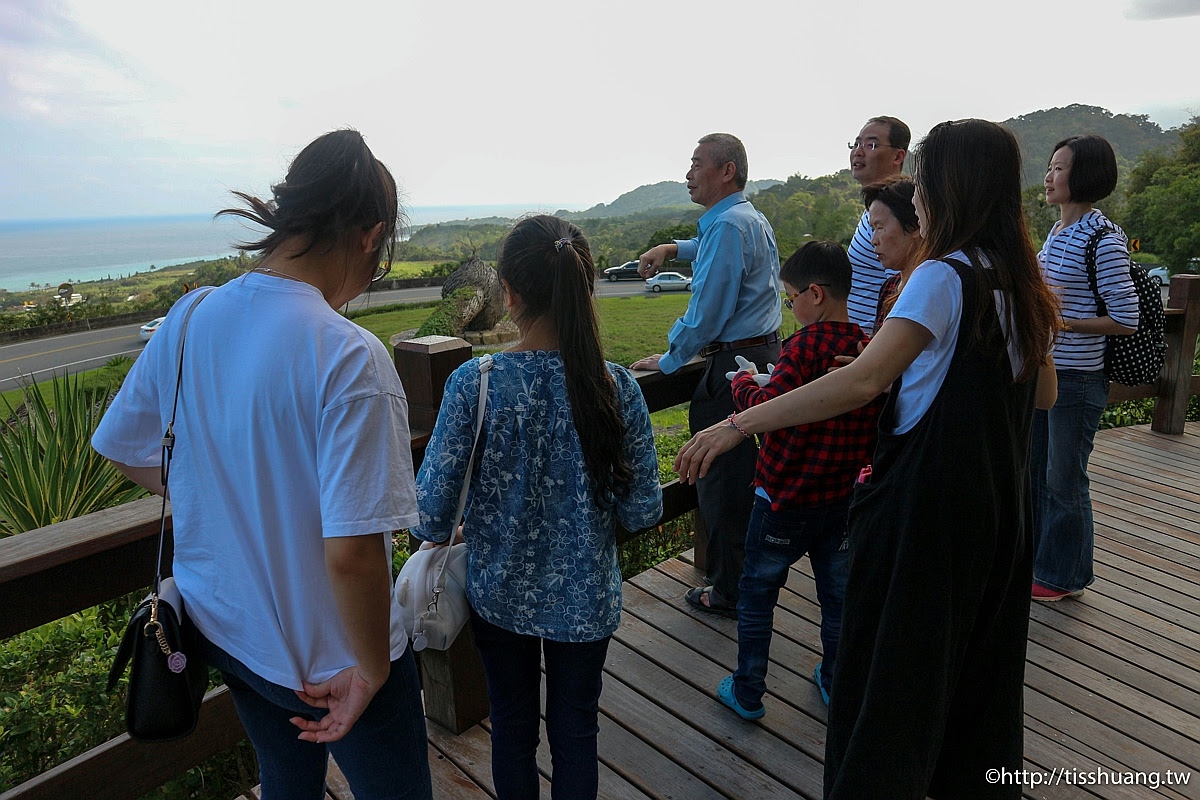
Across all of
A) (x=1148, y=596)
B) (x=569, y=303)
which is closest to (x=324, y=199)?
(x=569, y=303)

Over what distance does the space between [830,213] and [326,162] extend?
23.0m

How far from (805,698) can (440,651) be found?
1.09 meters

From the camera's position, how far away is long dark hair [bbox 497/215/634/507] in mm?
1529

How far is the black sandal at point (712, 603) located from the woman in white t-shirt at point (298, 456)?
1.77 metres

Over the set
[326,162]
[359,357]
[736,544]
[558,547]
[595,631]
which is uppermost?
[326,162]

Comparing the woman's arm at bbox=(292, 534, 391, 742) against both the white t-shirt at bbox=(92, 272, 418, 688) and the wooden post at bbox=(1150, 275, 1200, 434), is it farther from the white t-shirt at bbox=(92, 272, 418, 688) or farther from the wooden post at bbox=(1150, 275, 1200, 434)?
the wooden post at bbox=(1150, 275, 1200, 434)

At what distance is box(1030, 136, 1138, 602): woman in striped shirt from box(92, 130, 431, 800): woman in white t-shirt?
254 cm

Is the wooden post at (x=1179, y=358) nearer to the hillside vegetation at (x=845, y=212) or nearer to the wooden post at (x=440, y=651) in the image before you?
the hillside vegetation at (x=845, y=212)

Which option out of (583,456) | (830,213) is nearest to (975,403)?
(583,456)

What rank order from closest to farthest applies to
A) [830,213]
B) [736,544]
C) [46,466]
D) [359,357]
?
[359,357]
[736,544]
[46,466]
[830,213]

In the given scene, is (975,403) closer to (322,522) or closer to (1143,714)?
(322,522)

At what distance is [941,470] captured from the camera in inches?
61.1

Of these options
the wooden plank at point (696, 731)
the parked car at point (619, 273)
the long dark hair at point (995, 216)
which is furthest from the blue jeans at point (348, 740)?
the parked car at point (619, 273)

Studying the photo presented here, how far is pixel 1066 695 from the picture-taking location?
246cm
